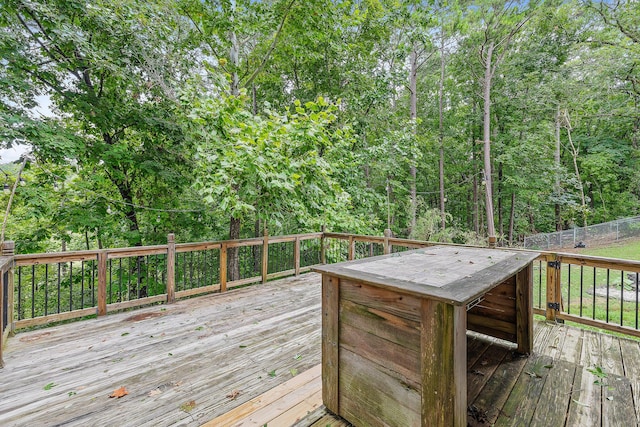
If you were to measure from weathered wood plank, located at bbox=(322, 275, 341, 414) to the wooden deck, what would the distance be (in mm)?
113

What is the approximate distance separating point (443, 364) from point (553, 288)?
→ 291cm

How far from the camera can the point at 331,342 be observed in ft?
6.11

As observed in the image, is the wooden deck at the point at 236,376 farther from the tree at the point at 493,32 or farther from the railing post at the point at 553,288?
the tree at the point at 493,32

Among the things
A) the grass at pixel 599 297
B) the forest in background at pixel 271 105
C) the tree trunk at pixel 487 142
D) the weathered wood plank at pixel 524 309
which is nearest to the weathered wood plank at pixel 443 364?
the weathered wood plank at pixel 524 309

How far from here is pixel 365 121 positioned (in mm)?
8102

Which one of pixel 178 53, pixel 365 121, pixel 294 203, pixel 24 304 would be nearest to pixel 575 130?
pixel 365 121

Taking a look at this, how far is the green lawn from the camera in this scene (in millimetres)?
9019

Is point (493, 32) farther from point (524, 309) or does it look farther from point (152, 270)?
point (152, 270)

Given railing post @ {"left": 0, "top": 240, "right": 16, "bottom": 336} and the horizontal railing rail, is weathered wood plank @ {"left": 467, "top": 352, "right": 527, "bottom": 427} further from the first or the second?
railing post @ {"left": 0, "top": 240, "right": 16, "bottom": 336}

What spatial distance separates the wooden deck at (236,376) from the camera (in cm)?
179

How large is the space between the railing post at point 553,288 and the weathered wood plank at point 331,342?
2824mm

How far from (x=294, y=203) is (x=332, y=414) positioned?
3.08 metres

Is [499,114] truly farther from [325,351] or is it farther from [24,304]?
[24,304]

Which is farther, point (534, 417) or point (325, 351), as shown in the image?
point (325, 351)
